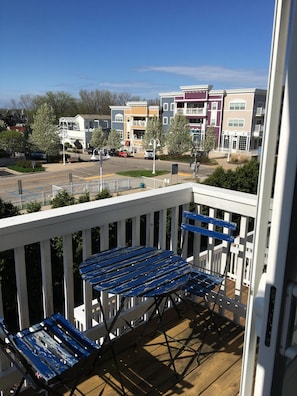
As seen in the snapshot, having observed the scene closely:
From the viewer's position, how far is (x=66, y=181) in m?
24.4

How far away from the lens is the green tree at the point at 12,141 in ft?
103

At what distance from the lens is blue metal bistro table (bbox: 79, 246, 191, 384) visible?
1525mm

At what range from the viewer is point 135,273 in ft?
5.51

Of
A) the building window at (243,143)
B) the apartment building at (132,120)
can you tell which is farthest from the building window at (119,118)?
the building window at (243,143)

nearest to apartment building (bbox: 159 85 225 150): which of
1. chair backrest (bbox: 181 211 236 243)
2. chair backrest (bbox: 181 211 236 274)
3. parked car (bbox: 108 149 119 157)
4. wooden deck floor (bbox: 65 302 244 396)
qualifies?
parked car (bbox: 108 149 119 157)

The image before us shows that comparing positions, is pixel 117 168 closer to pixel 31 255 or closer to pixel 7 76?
pixel 7 76

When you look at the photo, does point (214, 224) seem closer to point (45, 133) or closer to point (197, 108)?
point (45, 133)

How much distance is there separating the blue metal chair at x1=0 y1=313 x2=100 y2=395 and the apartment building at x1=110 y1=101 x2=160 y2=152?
33.3 m

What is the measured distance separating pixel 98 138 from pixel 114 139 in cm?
232

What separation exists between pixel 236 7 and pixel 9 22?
26127 mm

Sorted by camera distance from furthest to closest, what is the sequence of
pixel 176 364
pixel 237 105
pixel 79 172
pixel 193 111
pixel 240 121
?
pixel 193 111 → pixel 240 121 → pixel 237 105 → pixel 79 172 → pixel 176 364

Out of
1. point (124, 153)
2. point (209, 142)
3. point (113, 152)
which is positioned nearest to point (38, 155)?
point (113, 152)

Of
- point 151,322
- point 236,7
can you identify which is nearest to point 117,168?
point 236,7

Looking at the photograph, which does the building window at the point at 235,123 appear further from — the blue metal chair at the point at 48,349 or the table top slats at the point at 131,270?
the blue metal chair at the point at 48,349
